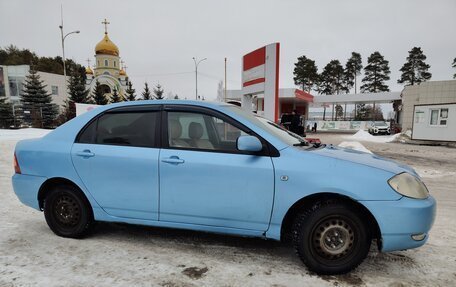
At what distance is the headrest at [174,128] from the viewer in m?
3.23

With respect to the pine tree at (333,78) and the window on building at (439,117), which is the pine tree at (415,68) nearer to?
the pine tree at (333,78)

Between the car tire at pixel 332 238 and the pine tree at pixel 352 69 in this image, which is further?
the pine tree at pixel 352 69

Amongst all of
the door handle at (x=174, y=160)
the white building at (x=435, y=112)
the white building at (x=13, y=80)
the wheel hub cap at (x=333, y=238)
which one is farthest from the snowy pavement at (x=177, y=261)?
the white building at (x=13, y=80)

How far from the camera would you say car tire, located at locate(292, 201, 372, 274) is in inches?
106

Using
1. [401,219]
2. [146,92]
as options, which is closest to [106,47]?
[146,92]

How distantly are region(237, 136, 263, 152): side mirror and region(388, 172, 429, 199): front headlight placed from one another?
119 cm

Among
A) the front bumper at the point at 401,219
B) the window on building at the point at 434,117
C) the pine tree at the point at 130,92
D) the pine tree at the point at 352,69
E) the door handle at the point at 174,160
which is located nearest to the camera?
the front bumper at the point at 401,219

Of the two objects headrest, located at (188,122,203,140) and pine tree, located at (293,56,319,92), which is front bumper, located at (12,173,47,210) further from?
pine tree, located at (293,56,319,92)

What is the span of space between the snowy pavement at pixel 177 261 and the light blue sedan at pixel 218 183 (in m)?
0.23

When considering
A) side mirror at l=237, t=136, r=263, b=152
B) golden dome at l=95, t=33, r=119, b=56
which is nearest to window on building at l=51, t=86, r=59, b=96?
golden dome at l=95, t=33, r=119, b=56

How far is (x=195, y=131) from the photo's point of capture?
3248 millimetres

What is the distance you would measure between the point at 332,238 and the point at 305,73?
6969 centimetres

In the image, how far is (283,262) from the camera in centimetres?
303

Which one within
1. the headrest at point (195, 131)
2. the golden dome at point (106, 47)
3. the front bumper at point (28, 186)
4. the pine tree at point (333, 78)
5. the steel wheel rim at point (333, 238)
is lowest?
the steel wheel rim at point (333, 238)
